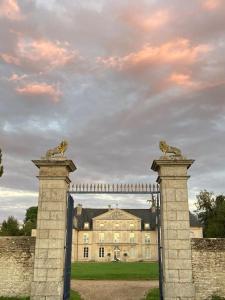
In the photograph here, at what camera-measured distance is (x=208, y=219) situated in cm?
4369

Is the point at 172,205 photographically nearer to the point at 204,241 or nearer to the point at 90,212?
the point at 204,241

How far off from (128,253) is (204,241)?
179ft

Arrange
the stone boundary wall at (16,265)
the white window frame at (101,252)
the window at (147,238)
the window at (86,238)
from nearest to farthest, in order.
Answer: the stone boundary wall at (16,265), the white window frame at (101,252), the window at (86,238), the window at (147,238)

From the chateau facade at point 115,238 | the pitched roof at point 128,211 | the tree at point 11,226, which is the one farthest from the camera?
the pitched roof at point 128,211

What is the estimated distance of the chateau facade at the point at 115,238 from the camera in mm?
62969

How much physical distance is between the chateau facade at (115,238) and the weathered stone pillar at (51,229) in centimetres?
5432

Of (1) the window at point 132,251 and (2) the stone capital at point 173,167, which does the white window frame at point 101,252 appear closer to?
(1) the window at point 132,251

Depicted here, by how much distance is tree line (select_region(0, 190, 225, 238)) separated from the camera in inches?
1560

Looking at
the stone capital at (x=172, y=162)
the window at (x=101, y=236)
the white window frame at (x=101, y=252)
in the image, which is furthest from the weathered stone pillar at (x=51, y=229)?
the white window frame at (x=101, y=252)

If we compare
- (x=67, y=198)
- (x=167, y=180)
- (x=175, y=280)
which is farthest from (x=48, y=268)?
(x=167, y=180)

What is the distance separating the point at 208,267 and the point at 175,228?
157 cm

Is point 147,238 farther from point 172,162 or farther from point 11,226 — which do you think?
point 172,162

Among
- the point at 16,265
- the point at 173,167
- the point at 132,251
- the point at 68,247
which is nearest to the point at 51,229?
the point at 68,247

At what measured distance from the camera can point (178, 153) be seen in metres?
10.5
